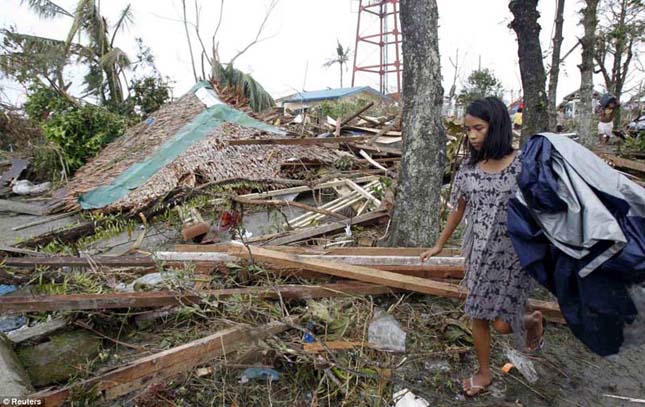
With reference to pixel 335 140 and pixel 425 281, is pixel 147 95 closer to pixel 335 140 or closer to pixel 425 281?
pixel 335 140

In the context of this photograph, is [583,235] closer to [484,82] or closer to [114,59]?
[114,59]

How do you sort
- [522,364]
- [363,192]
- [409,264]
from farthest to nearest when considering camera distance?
[363,192], [409,264], [522,364]

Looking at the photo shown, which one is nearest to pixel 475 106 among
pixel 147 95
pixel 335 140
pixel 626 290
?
pixel 626 290

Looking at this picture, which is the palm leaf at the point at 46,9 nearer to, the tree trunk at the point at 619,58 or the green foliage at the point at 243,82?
the green foliage at the point at 243,82

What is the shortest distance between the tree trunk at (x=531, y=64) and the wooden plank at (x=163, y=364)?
3047 mm

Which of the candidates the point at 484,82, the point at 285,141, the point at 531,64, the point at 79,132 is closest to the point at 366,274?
the point at 531,64

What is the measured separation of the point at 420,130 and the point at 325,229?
1.59 m

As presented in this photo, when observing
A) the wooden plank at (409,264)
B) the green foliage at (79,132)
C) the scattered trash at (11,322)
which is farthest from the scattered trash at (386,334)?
the green foliage at (79,132)

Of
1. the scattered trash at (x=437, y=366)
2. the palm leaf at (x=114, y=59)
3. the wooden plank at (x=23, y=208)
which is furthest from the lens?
the palm leaf at (x=114, y=59)

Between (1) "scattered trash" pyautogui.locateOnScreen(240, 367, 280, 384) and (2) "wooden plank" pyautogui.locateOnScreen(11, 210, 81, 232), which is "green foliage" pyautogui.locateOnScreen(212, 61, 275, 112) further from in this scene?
(1) "scattered trash" pyautogui.locateOnScreen(240, 367, 280, 384)

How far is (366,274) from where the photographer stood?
9.42ft

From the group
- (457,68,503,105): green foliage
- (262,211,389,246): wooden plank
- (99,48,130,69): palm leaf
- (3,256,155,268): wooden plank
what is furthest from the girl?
(457,68,503,105): green foliage

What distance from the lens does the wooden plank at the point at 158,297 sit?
268cm

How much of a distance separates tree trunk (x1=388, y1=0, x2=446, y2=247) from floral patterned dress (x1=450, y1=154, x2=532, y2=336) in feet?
4.32
